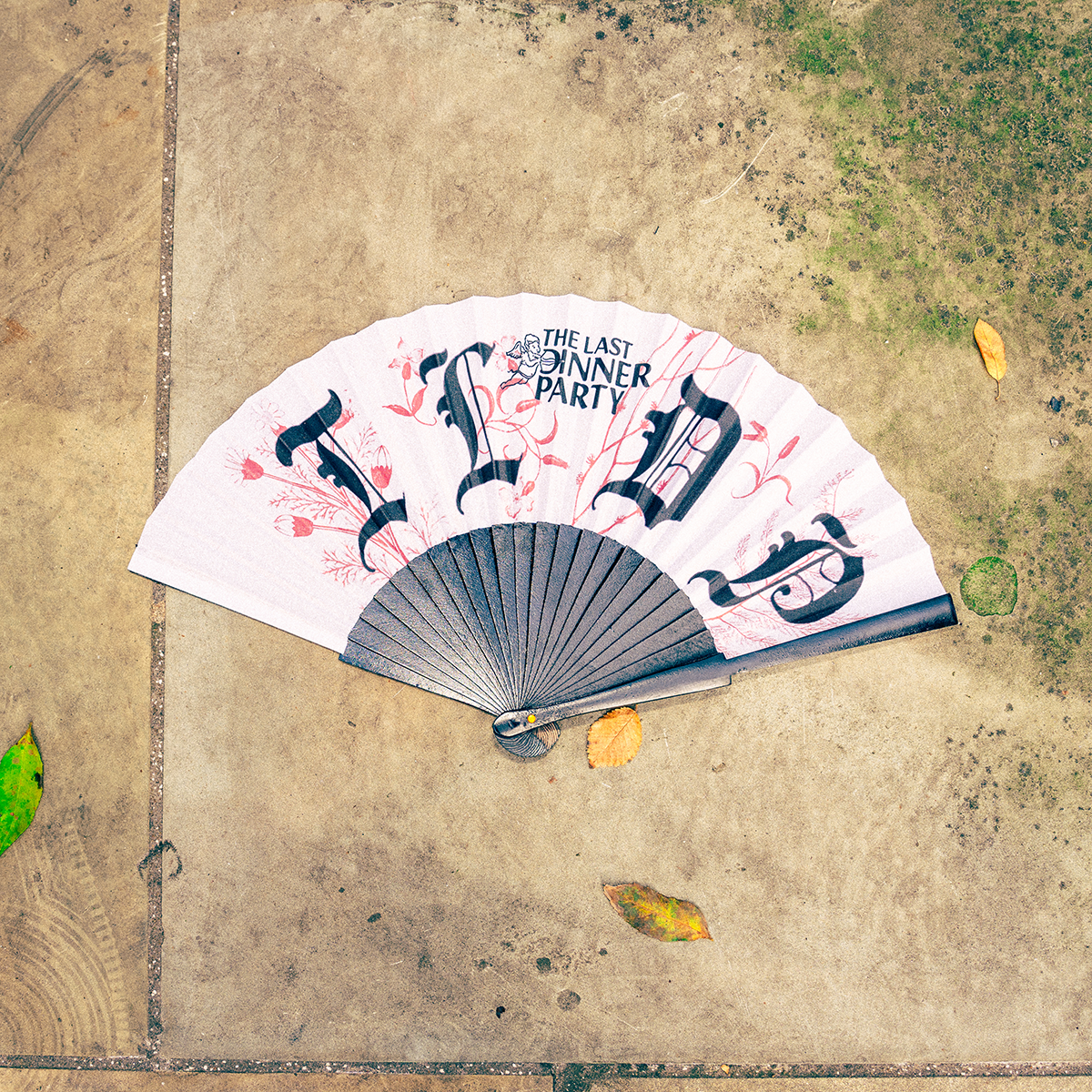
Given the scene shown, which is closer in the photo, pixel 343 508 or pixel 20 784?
pixel 343 508

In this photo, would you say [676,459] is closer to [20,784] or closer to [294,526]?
[294,526]

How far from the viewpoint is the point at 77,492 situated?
14.7 feet

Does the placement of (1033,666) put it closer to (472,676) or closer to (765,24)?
(472,676)

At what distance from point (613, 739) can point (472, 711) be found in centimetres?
80

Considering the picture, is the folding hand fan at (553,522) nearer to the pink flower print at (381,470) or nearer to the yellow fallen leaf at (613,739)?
the pink flower print at (381,470)

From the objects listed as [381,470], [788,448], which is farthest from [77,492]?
[788,448]

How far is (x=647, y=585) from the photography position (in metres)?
3.94

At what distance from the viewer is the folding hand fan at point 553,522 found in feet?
12.9

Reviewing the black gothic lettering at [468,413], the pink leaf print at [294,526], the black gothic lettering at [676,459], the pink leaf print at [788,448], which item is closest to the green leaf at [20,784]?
the pink leaf print at [294,526]

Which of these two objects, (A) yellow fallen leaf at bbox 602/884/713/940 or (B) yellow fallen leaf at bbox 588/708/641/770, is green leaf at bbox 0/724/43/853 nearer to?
(B) yellow fallen leaf at bbox 588/708/641/770

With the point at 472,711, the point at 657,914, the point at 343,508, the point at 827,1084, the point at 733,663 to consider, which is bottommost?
the point at 827,1084

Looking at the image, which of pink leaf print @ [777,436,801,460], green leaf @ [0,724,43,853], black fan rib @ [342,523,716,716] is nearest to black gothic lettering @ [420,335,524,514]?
black fan rib @ [342,523,716,716]

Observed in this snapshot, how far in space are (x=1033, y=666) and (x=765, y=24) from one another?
3939 millimetres

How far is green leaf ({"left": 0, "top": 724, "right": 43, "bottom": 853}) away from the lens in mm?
4363
